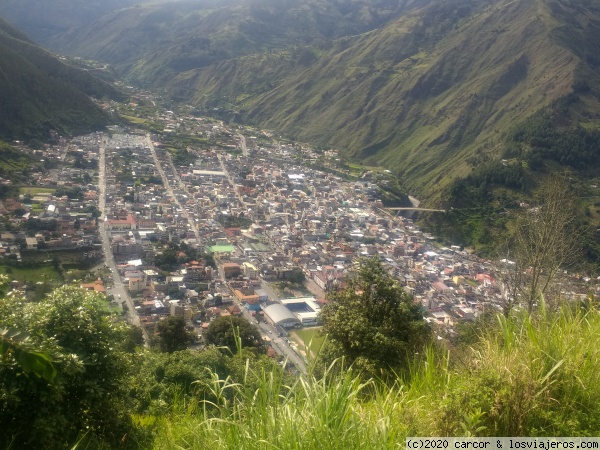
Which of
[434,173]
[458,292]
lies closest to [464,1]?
[434,173]

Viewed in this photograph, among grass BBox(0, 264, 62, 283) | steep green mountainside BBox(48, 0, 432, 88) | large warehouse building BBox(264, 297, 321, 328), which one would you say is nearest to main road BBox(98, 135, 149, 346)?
grass BBox(0, 264, 62, 283)

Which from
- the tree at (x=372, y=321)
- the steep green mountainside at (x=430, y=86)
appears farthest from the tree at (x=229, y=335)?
the steep green mountainside at (x=430, y=86)

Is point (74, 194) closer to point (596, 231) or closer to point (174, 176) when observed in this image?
point (174, 176)

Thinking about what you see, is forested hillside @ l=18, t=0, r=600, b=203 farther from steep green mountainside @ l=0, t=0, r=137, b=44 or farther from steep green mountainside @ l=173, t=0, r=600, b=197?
steep green mountainside @ l=0, t=0, r=137, b=44

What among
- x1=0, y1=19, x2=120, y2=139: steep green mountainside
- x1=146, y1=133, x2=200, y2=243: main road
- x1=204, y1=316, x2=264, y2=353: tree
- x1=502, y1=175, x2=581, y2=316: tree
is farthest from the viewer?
x1=0, y1=19, x2=120, y2=139: steep green mountainside

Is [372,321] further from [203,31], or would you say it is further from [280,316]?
[203,31]

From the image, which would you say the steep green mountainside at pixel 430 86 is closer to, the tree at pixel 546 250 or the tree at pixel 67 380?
the tree at pixel 546 250
